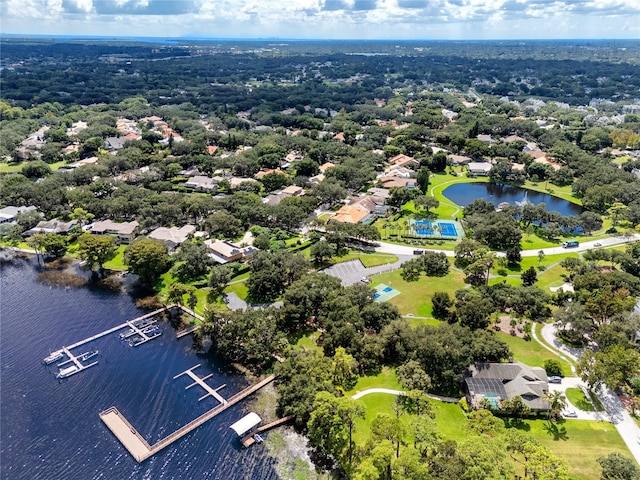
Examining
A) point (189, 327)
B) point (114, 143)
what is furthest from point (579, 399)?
point (114, 143)

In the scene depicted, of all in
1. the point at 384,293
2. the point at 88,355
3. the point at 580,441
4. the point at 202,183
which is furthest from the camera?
the point at 202,183

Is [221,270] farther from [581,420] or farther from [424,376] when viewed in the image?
[581,420]

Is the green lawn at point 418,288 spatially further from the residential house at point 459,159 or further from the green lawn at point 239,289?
the residential house at point 459,159

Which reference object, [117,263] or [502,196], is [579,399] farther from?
[502,196]

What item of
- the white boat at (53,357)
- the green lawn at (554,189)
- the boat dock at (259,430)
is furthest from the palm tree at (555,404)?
the green lawn at (554,189)

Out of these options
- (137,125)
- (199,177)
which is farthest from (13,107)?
(199,177)

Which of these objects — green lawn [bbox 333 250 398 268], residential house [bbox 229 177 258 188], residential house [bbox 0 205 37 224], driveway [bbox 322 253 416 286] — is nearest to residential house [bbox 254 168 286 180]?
residential house [bbox 229 177 258 188]
